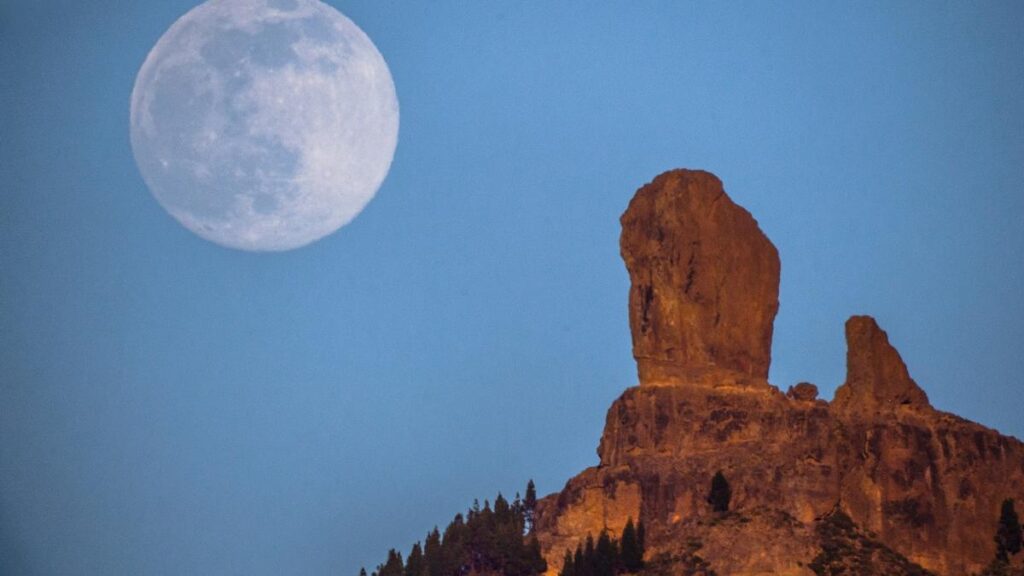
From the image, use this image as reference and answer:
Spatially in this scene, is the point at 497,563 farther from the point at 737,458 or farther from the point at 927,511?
the point at 927,511

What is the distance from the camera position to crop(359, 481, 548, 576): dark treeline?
511ft

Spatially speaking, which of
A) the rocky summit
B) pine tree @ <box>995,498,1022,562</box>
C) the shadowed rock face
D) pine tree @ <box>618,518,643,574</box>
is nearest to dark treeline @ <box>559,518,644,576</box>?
pine tree @ <box>618,518,643,574</box>

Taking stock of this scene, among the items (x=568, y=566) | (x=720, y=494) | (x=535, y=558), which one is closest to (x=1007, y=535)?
(x=720, y=494)

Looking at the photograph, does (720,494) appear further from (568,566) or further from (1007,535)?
(1007,535)

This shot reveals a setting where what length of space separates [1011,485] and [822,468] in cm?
1391

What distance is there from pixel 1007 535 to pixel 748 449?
2007cm

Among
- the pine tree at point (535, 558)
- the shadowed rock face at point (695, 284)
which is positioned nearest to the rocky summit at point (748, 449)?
the shadowed rock face at point (695, 284)

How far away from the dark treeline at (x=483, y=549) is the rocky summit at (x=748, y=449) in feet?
9.77

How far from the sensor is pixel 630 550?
146m

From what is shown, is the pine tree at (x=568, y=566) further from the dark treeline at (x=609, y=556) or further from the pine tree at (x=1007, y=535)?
the pine tree at (x=1007, y=535)

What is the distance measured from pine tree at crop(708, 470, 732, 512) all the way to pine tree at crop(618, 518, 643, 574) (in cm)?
631

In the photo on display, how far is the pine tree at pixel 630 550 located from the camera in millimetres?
145500

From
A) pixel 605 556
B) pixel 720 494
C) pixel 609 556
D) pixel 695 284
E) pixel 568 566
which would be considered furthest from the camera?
pixel 695 284

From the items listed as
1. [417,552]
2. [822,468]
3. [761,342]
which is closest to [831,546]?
[822,468]
